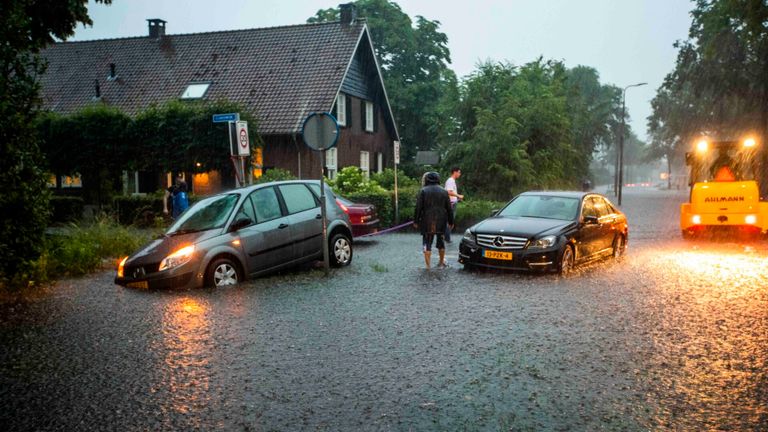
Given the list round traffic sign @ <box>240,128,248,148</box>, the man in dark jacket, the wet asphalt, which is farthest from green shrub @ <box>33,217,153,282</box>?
the man in dark jacket

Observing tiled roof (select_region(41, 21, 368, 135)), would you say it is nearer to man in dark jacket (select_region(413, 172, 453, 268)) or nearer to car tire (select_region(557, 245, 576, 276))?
man in dark jacket (select_region(413, 172, 453, 268))

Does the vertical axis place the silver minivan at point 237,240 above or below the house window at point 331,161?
below

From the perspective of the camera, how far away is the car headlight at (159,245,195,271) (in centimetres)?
973

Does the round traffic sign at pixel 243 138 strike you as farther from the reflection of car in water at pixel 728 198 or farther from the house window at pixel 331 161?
the house window at pixel 331 161

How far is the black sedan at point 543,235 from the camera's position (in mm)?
11242

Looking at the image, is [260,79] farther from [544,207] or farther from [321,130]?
[544,207]

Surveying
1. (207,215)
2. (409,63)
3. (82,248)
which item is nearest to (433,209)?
(207,215)

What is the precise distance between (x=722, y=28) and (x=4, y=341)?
37.4 meters

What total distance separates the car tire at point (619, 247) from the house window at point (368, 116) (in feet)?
72.5

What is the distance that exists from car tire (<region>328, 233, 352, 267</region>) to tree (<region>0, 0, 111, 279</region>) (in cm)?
484

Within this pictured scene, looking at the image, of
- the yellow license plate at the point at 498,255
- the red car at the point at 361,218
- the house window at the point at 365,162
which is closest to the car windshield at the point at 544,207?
the yellow license plate at the point at 498,255

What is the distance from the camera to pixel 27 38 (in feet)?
34.6

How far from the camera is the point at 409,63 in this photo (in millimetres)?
44375

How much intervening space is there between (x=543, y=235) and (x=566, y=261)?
28.0 inches
